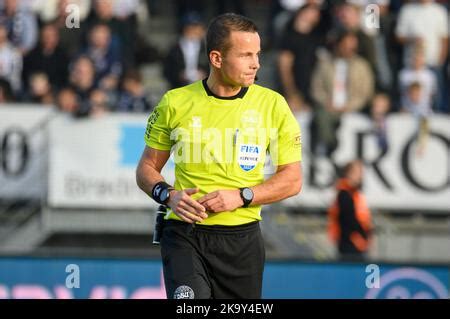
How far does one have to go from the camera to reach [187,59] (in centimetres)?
1356

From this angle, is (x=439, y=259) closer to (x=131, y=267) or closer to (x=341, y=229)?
A: (x=341, y=229)

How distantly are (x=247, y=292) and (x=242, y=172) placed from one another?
689 millimetres

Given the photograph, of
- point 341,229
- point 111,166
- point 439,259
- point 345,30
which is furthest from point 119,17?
point 439,259

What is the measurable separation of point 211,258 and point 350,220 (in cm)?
666

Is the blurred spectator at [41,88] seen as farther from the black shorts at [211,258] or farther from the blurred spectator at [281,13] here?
the black shorts at [211,258]

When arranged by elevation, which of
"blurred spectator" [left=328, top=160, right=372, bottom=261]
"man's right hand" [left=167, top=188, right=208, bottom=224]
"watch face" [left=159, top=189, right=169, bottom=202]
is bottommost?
"blurred spectator" [left=328, top=160, right=372, bottom=261]

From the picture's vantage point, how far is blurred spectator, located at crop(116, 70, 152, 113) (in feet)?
44.5

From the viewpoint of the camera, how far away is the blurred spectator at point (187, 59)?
13.5 m

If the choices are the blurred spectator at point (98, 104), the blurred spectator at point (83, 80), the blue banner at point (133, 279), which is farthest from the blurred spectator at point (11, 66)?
the blue banner at point (133, 279)

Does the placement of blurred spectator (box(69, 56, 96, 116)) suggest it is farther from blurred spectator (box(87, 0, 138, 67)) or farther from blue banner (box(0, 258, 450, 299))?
blue banner (box(0, 258, 450, 299))

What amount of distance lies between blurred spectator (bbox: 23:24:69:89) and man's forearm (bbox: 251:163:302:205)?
7.61 meters

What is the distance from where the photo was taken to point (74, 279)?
12211mm

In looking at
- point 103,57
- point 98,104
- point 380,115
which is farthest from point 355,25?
point 98,104

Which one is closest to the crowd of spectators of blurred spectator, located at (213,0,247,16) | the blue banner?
blurred spectator, located at (213,0,247,16)
